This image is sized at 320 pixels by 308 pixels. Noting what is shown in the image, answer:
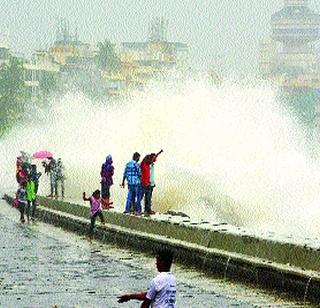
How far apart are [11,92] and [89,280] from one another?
10966 cm

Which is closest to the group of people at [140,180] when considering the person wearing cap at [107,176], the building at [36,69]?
the person wearing cap at [107,176]

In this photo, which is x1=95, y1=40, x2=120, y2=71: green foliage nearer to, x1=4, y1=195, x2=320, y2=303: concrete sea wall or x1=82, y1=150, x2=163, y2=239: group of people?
x1=82, y1=150, x2=163, y2=239: group of people

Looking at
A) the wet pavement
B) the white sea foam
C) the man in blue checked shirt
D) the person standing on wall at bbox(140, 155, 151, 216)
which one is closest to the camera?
the wet pavement

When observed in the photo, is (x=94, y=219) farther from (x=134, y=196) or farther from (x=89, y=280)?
(x=89, y=280)

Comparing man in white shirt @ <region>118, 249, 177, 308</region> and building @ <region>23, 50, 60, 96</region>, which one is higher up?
building @ <region>23, 50, 60, 96</region>

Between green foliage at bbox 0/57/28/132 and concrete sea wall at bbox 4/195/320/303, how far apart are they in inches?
3837

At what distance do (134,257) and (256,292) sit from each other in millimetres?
5994

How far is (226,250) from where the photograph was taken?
18.5m

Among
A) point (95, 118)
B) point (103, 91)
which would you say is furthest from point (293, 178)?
point (103, 91)

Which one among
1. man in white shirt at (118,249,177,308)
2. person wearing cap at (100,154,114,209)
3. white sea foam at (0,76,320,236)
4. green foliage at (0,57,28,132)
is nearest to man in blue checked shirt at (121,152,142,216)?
person wearing cap at (100,154,114,209)

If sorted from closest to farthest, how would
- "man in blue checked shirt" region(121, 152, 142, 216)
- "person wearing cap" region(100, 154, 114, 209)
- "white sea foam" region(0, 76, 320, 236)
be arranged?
1. "man in blue checked shirt" region(121, 152, 142, 216)
2. "person wearing cap" region(100, 154, 114, 209)
3. "white sea foam" region(0, 76, 320, 236)

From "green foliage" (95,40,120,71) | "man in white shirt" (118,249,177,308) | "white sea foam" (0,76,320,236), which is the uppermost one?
"green foliage" (95,40,120,71)

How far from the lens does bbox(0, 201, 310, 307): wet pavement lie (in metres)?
14.9

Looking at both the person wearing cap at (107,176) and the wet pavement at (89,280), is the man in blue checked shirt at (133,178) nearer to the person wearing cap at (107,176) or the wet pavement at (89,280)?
the wet pavement at (89,280)
